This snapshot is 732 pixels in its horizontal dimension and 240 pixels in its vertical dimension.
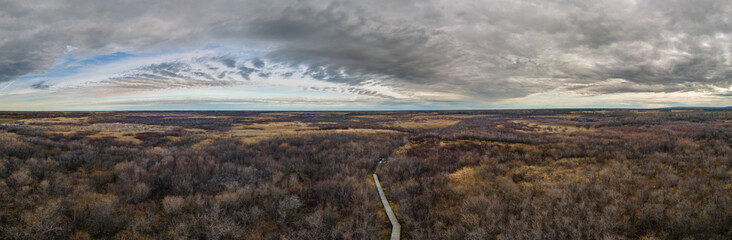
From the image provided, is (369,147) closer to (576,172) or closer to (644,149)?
(576,172)

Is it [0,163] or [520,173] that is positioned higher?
[0,163]

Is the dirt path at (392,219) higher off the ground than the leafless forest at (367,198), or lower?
lower

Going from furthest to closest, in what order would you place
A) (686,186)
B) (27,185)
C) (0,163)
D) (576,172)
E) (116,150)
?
(116,150)
(576,172)
(0,163)
(27,185)
(686,186)

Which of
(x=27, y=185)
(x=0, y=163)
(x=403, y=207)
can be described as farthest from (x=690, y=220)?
(x=0, y=163)

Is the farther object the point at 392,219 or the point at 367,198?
the point at 367,198

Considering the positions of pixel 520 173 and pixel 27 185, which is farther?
pixel 520 173

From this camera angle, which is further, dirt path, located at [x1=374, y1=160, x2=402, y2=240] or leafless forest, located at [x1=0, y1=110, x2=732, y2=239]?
dirt path, located at [x1=374, y1=160, x2=402, y2=240]

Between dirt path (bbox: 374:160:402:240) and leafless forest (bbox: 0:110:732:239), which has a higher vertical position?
leafless forest (bbox: 0:110:732:239)

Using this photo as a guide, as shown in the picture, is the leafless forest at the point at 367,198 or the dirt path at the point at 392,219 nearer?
the leafless forest at the point at 367,198

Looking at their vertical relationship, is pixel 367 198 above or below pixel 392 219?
above

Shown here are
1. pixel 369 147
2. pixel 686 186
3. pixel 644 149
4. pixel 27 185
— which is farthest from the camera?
pixel 369 147
